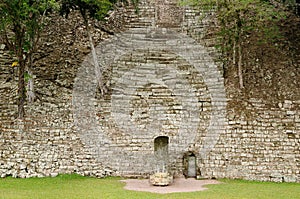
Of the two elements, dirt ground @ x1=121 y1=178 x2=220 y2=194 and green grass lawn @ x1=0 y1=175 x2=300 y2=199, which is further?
dirt ground @ x1=121 y1=178 x2=220 y2=194

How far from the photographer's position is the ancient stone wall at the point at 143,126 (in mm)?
14609

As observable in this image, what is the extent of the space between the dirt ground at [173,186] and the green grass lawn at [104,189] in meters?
0.32

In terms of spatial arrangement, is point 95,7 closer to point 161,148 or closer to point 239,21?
point 239,21

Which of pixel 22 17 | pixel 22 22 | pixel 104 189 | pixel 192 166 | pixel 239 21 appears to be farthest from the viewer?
pixel 239 21

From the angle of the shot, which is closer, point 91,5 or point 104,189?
point 104,189

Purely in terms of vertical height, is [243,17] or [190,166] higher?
[243,17]

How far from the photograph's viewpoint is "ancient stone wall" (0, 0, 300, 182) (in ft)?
47.9

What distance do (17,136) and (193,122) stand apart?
590 cm

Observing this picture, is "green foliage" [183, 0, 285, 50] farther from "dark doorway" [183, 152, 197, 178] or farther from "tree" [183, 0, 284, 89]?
"dark doorway" [183, 152, 197, 178]

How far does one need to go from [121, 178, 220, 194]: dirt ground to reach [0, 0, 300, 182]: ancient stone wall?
626 millimetres

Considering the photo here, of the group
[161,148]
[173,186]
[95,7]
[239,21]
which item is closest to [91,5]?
[95,7]

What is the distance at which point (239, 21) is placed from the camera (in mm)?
17266

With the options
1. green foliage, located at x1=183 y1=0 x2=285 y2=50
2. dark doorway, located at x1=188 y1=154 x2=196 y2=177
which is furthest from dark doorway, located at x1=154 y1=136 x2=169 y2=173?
green foliage, located at x1=183 y1=0 x2=285 y2=50

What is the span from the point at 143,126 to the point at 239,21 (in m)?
5.44
